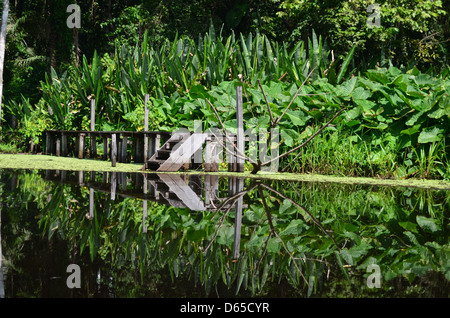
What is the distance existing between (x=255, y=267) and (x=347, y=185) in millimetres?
5331

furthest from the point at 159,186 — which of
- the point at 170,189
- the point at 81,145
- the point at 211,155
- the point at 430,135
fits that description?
the point at 81,145

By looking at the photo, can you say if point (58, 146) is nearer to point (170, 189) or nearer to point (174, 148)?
point (174, 148)

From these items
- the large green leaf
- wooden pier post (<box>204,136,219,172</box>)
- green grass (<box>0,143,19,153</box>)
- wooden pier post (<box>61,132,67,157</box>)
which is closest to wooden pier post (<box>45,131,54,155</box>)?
wooden pier post (<box>61,132,67,157</box>)

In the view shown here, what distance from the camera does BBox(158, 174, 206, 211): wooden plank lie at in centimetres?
646

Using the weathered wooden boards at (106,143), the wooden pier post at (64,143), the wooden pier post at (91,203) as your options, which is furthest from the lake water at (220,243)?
the wooden pier post at (64,143)

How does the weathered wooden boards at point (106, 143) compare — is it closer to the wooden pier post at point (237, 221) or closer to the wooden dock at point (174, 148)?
the wooden dock at point (174, 148)

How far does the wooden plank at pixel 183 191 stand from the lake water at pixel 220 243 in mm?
14

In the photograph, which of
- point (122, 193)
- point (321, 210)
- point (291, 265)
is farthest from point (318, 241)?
point (122, 193)

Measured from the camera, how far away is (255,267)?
3.74 m

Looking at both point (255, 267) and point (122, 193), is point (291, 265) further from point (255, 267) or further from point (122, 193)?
point (122, 193)

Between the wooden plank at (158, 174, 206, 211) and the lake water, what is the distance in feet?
0.05

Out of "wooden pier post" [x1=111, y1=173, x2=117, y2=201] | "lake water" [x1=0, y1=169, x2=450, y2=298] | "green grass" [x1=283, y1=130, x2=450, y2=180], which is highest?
"green grass" [x1=283, y1=130, x2=450, y2=180]

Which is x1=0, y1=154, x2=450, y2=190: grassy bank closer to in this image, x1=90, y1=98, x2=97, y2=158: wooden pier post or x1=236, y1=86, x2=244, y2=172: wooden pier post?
x1=236, y1=86, x2=244, y2=172: wooden pier post

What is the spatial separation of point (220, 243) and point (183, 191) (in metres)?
3.36
